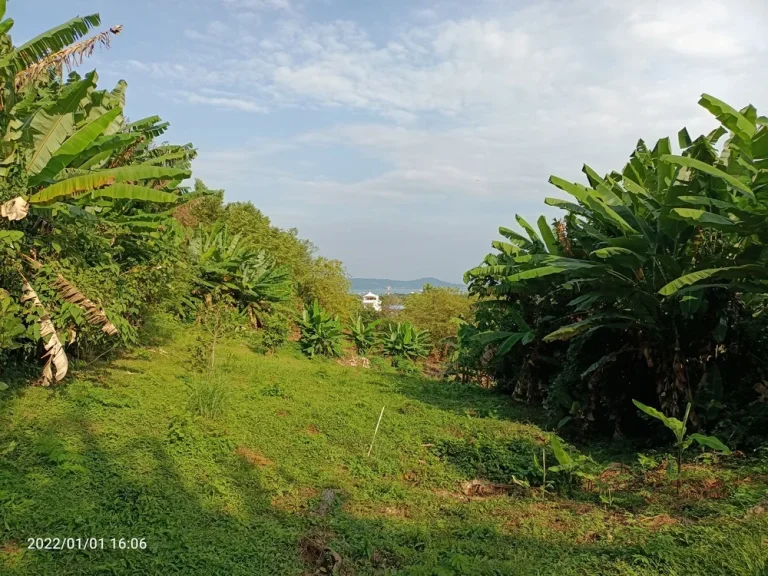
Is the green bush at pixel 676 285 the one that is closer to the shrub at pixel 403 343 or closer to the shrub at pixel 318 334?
the shrub at pixel 318 334

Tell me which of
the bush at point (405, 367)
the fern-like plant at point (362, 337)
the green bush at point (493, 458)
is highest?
the fern-like plant at point (362, 337)

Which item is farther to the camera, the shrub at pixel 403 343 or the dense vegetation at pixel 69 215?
the shrub at pixel 403 343

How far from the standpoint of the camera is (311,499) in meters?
5.06

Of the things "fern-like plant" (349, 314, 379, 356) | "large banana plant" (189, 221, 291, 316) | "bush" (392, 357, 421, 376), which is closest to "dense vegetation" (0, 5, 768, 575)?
"large banana plant" (189, 221, 291, 316)

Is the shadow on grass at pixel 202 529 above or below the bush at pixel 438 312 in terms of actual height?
below

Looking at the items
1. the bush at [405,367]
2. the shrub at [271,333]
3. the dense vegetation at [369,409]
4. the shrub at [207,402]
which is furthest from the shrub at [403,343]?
the shrub at [207,402]

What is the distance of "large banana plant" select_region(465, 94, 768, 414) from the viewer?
542cm

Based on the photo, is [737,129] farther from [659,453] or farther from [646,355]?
[659,453]

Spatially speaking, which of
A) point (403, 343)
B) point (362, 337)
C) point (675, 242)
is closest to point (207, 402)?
point (675, 242)

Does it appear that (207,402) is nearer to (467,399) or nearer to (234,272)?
(467,399)

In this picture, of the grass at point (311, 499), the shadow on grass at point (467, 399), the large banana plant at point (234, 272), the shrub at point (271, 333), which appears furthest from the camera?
the shrub at point (271, 333)

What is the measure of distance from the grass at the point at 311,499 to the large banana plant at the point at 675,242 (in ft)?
5.87

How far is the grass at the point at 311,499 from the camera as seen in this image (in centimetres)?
361

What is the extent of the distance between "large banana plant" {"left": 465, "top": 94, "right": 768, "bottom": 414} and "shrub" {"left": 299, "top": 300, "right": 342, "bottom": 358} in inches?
319
